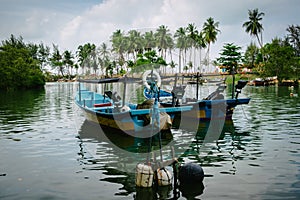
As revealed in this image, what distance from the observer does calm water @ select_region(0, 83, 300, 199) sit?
26.8 ft

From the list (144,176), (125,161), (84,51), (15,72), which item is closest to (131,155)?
(125,161)

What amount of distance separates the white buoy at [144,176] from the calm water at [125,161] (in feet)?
0.71

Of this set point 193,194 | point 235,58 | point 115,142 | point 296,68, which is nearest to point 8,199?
point 193,194

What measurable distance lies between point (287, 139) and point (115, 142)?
704 cm

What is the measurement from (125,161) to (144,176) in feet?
9.77

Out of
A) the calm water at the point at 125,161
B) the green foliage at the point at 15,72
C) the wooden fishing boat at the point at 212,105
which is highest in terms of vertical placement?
the green foliage at the point at 15,72

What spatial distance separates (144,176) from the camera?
321 inches

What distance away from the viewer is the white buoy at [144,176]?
26.6ft

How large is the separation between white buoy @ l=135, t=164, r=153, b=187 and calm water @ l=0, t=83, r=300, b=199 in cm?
22

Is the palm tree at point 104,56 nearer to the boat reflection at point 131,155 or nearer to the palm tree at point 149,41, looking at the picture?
the palm tree at point 149,41

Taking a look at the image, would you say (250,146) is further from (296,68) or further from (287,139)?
(296,68)

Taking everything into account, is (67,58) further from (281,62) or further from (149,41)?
(281,62)

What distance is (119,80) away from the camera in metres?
15.6

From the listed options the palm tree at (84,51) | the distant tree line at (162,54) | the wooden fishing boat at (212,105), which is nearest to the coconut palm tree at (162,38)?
the distant tree line at (162,54)
